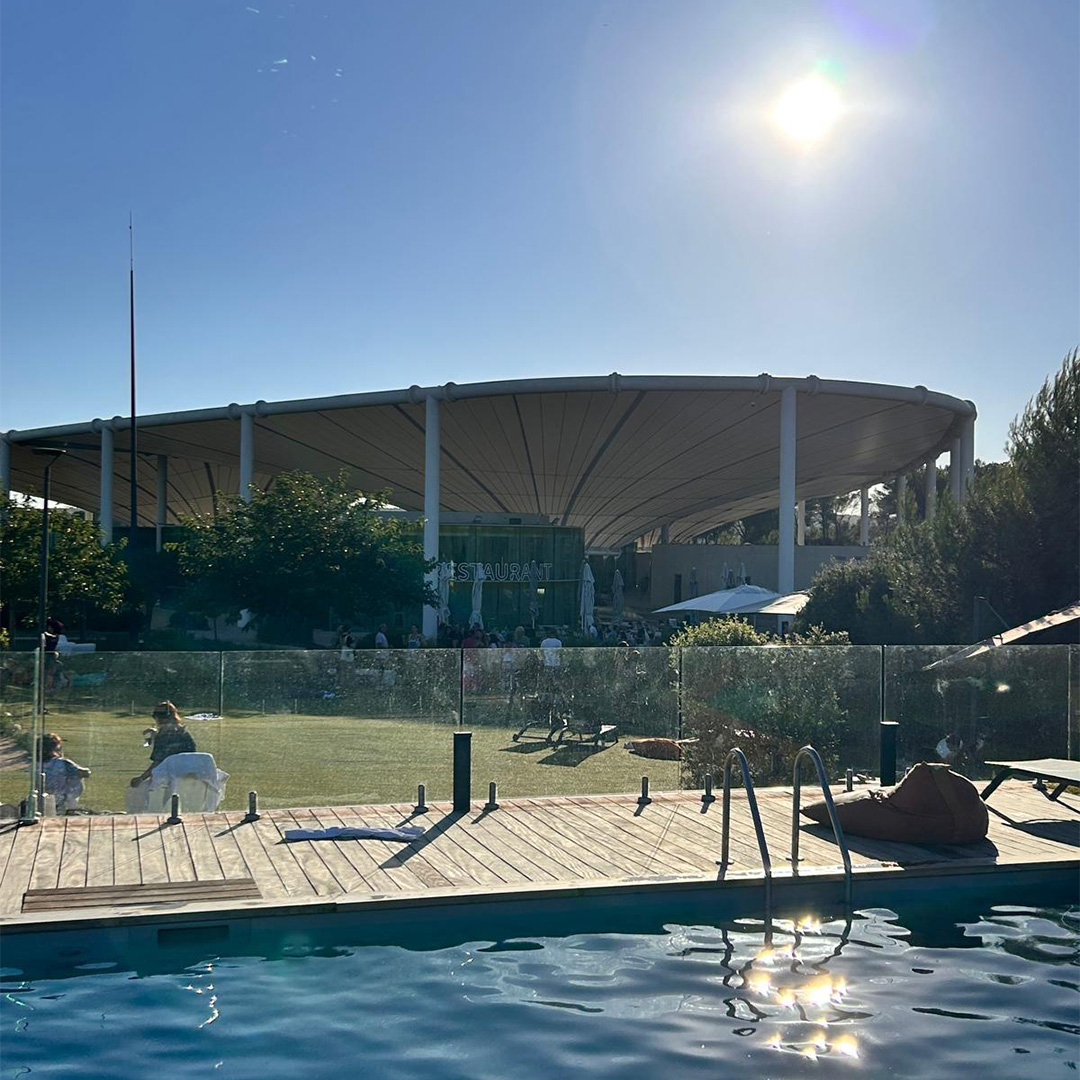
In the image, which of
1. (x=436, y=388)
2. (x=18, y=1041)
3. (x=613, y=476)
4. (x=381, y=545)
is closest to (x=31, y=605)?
(x=381, y=545)

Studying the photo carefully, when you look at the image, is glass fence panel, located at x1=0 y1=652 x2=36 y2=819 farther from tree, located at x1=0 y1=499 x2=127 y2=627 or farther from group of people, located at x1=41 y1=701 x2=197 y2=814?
tree, located at x1=0 y1=499 x2=127 y2=627

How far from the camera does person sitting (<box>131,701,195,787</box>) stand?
34.7 feet

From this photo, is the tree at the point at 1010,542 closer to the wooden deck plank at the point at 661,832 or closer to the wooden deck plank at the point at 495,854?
the wooden deck plank at the point at 661,832

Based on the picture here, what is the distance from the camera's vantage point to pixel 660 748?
531 inches

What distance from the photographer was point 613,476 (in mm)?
51000

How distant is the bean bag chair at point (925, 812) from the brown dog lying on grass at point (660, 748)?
3886 mm

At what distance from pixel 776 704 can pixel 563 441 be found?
97.9 ft

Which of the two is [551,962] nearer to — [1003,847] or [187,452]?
[1003,847]

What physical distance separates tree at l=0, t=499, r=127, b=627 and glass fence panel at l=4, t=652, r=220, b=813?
1614 cm

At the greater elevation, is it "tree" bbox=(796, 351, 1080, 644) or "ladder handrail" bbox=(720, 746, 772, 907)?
"tree" bbox=(796, 351, 1080, 644)

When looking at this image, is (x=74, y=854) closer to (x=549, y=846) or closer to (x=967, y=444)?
(x=549, y=846)

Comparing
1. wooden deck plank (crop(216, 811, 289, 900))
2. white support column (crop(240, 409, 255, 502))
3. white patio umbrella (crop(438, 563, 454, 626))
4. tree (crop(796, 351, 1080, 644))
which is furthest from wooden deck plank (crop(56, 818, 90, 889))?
white support column (crop(240, 409, 255, 502))

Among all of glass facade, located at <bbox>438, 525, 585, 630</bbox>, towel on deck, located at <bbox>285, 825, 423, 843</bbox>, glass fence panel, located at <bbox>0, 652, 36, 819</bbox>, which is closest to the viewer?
towel on deck, located at <bbox>285, 825, 423, 843</bbox>

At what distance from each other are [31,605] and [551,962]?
81.7 feet
